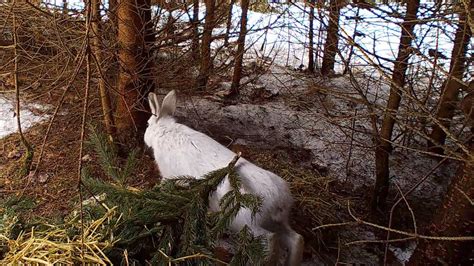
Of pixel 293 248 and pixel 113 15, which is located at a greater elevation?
pixel 113 15

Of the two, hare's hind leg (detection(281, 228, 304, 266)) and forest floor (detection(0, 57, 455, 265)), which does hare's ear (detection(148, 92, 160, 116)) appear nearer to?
forest floor (detection(0, 57, 455, 265))

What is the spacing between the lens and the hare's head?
12.0ft

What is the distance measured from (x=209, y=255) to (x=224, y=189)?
3.56 feet

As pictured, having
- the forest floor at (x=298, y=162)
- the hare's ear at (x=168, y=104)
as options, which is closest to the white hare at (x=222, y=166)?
the hare's ear at (x=168, y=104)

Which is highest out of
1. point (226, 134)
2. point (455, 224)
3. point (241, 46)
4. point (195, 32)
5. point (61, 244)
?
point (195, 32)

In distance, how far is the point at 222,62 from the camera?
544 cm

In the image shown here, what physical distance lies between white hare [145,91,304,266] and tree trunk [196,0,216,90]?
122cm

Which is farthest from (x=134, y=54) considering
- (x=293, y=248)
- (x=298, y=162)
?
(x=293, y=248)

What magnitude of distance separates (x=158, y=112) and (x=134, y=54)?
2.53 ft

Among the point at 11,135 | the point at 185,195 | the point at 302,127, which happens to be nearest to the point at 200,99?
the point at 302,127

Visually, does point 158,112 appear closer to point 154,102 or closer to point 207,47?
point 154,102

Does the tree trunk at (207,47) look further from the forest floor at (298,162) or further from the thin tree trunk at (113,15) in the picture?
the thin tree trunk at (113,15)

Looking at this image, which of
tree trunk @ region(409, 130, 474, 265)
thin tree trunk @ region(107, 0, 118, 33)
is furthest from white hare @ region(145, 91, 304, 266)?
thin tree trunk @ region(107, 0, 118, 33)

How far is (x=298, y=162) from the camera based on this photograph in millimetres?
4527
